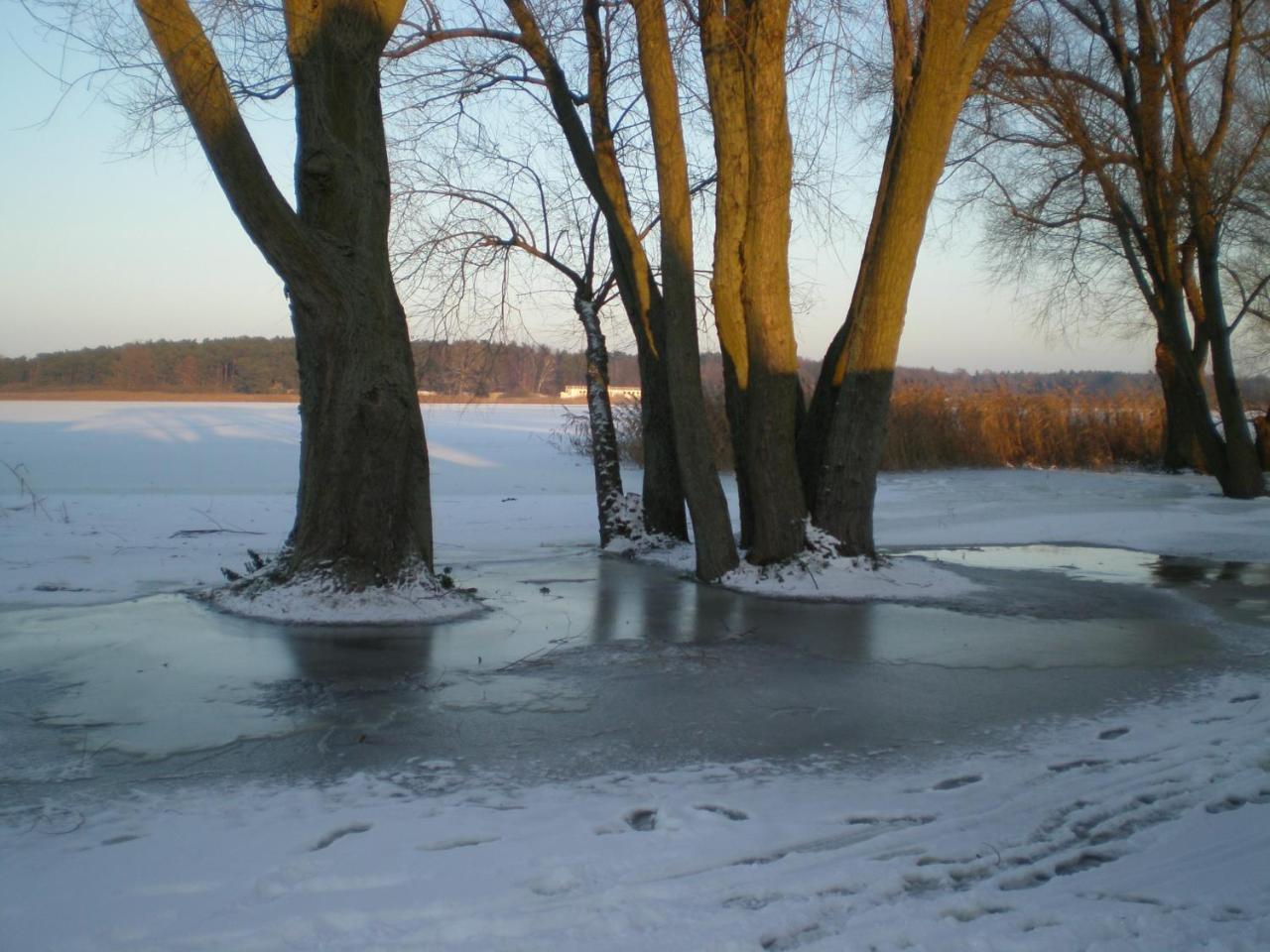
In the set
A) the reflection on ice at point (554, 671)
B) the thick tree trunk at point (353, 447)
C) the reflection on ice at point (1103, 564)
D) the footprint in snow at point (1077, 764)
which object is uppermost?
the thick tree trunk at point (353, 447)

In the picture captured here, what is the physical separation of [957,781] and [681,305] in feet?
20.0

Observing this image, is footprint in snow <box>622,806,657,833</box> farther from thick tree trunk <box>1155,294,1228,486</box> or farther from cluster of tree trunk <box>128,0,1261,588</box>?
thick tree trunk <box>1155,294,1228,486</box>

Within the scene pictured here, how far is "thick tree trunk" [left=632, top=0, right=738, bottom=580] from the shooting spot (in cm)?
959

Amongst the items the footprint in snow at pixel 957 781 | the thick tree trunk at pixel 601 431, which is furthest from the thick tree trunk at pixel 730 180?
the footprint in snow at pixel 957 781

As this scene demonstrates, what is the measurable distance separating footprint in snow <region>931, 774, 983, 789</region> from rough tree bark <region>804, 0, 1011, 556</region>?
525 cm

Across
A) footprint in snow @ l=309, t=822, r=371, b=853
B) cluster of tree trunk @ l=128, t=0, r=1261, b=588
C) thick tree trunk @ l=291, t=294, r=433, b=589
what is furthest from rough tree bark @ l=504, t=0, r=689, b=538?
footprint in snow @ l=309, t=822, r=371, b=853

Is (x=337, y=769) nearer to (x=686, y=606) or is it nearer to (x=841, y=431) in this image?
(x=686, y=606)

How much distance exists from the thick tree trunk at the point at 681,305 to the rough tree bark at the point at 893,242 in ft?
3.20

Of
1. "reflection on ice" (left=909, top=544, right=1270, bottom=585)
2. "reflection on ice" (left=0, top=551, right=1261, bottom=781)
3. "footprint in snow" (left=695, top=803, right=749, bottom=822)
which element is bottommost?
"reflection on ice" (left=0, top=551, right=1261, bottom=781)

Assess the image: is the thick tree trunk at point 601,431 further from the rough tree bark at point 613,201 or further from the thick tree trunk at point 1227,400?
the thick tree trunk at point 1227,400

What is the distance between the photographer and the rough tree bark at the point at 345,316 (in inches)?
329

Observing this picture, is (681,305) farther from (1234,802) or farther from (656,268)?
(1234,802)

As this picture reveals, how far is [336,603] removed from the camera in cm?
820

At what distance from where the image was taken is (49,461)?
2478cm
